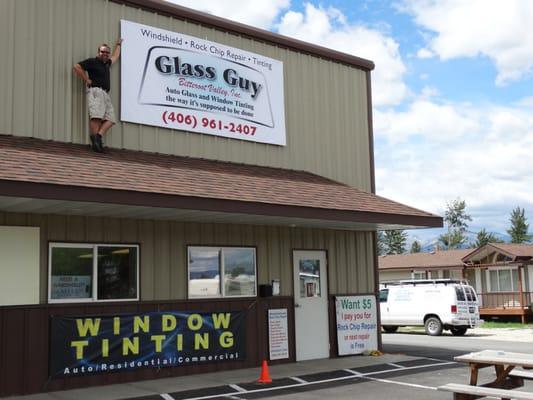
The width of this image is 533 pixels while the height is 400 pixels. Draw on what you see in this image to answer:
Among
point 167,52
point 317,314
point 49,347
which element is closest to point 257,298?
point 317,314

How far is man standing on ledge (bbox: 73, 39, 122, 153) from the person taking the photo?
1168 centimetres

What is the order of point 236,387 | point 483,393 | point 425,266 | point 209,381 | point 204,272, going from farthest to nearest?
point 425,266
point 204,272
point 209,381
point 236,387
point 483,393

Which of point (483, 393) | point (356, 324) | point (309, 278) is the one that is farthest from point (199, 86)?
point (483, 393)

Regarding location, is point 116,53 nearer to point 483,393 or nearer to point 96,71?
point 96,71

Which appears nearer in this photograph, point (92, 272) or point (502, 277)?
point (92, 272)

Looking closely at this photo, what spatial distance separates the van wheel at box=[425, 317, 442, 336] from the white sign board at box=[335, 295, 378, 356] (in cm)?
959

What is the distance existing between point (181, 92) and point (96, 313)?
473 cm

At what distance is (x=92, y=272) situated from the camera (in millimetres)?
11391

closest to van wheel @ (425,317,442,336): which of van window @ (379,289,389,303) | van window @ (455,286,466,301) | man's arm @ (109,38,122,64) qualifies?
van window @ (455,286,466,301)

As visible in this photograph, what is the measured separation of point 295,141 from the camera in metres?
15.2

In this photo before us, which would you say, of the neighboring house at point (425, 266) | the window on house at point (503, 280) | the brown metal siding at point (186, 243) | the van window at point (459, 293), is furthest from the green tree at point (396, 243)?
the brown metal siding at point (186, 243)

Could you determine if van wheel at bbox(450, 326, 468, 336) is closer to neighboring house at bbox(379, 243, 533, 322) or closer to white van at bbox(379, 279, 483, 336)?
white van at bbox(379, 279, 483, 336)

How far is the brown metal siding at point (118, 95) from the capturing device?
37.0 feet

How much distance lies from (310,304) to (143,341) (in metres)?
4.20
